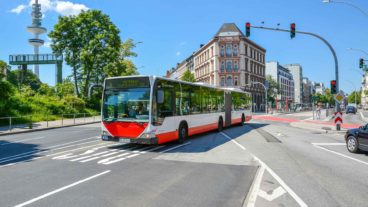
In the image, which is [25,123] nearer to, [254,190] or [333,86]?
[333,86]

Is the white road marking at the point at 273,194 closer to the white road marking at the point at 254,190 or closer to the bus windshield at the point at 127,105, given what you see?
the white road marking at the point at 254,190

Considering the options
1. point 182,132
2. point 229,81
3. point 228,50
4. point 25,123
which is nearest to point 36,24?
point 228,50

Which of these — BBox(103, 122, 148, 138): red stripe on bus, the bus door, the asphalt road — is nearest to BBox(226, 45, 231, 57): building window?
the bus door

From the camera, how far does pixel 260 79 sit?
83.2m

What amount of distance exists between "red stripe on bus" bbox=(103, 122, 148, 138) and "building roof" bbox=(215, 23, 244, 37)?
6321 cm

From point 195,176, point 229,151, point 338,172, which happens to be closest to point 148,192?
point 195,176

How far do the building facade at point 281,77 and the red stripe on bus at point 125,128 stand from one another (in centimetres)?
9351

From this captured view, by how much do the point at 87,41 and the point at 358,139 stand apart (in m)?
38.3

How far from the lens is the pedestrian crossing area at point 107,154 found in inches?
361

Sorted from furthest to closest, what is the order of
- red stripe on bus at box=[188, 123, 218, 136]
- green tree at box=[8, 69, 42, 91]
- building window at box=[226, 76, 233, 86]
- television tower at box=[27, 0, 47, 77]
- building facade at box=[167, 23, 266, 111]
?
television tower at box=[27, 0, 47, 77] → green tree at box=[8, 69, 42, 91] → building window at box=[226, 76, 233, 86] → building facade at box=[167, 23, 266, 111] → red stripe on bus at box=[188, 123, 218, 136]

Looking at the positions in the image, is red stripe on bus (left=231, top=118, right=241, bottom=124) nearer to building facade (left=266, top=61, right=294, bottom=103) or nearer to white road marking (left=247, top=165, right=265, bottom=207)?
white road marking (left=247, top=165, right=265, bottom=207)

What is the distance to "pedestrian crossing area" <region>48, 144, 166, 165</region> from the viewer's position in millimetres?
9164

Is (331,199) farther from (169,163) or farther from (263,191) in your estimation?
(169,163)

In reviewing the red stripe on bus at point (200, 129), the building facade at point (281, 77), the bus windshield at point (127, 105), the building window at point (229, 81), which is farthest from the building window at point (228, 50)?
the bus windshield at point (127, 105)
